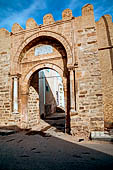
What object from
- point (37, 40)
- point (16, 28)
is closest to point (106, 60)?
point (37, 40)

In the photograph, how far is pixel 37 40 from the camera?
225 inches

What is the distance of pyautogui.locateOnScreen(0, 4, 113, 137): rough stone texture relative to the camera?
4266 mm

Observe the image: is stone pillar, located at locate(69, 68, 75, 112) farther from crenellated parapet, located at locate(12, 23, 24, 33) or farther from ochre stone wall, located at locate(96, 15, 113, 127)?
crenellated parapet, located at locate(12, 23, 24, 33)

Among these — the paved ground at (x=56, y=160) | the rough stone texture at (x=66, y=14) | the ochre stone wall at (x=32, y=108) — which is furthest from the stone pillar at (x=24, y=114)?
the rough stone texture at (x=66, y=14)

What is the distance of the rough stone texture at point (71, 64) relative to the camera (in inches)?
168

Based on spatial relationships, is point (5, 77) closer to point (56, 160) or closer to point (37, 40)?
point (37, 40)

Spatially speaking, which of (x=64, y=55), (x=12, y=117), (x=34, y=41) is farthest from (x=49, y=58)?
(x=12, y=117)

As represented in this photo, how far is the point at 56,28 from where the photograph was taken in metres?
5.20

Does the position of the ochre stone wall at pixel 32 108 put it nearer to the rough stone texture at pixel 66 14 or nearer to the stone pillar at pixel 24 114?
the stone pillar at pixel 24 114

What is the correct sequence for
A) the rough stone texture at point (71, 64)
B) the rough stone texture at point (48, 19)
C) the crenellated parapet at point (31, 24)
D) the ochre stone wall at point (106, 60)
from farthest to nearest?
the crenellated parapet at point (31, 24) < the rough stone texture at point (48, 19) < the ochre stone wall at point (106, 60) < the rough stone texture at point (71, 64)

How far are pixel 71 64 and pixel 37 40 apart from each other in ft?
8.03

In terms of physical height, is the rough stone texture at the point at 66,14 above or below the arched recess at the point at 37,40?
above

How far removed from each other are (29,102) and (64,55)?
3.05 m

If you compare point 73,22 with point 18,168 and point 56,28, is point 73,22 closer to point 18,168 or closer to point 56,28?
point 56,28
